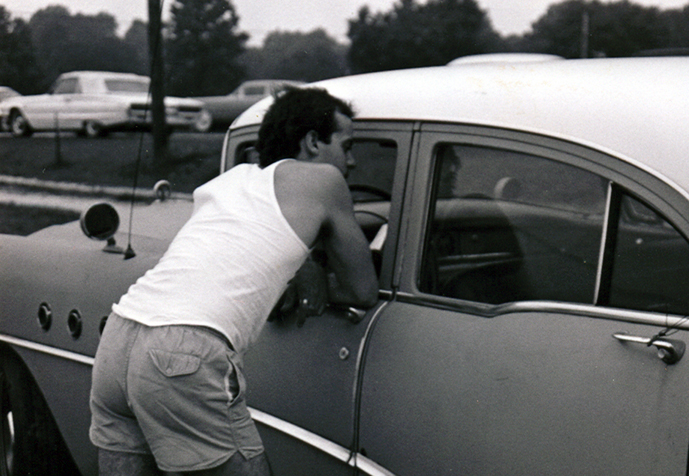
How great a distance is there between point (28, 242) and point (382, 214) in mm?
1605

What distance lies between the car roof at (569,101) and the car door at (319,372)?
129mm

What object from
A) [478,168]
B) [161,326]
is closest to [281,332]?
[161,326]

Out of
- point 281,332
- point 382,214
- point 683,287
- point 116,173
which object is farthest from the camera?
point 116,173

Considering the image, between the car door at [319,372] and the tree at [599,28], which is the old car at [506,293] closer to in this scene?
the car door at [319,372]

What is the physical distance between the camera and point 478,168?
216cm

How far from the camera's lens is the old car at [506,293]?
1.70 metres

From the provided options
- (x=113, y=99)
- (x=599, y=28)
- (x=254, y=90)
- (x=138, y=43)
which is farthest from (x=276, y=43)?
(x=599, y=28)

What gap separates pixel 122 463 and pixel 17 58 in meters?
3.38

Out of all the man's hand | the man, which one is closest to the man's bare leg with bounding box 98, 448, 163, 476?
the man

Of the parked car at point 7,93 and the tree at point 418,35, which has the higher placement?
the tree at point 418,35

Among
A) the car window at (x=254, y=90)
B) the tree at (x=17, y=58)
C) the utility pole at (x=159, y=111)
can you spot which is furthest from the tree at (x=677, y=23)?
the tree at (x=17, y=58)

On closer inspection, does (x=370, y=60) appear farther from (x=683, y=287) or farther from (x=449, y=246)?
(x=683, y=287)

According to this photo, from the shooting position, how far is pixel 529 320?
6.14 feet

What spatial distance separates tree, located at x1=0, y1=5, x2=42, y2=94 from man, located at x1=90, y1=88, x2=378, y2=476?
292cm
